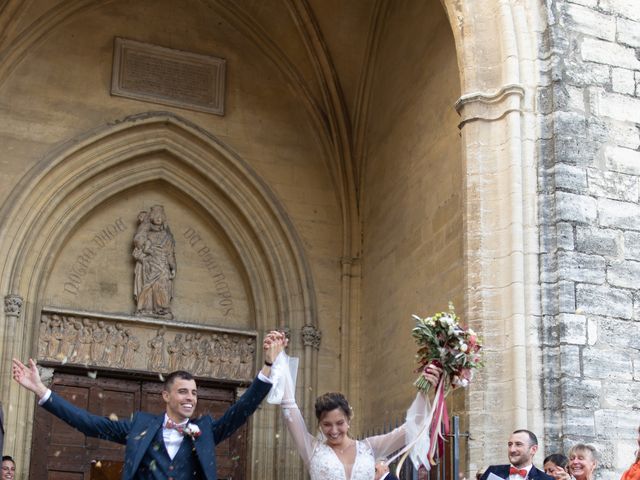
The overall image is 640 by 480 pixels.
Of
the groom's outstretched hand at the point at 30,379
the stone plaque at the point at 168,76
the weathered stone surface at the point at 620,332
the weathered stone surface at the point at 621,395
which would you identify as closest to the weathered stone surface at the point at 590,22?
the weathered stone surface at the point at 620,332

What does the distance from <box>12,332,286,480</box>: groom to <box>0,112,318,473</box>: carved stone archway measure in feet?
23.8

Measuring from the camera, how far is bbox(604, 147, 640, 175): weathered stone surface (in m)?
9.66

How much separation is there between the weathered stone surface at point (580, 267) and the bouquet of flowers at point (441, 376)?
2457 millimetres

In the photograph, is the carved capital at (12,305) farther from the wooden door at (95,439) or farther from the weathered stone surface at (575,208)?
the weathered stone surface at (575,208)

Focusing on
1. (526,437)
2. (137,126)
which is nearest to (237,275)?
(137,126)

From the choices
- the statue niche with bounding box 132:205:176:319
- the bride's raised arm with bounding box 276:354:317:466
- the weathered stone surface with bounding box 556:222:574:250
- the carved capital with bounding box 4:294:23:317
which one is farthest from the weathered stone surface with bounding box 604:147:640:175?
the carved capital with bounding box 4:294:23:317

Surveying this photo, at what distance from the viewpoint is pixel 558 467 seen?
7.59 meters

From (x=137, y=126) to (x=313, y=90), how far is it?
92.6 inches

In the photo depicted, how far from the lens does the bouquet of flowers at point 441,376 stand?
6141mm

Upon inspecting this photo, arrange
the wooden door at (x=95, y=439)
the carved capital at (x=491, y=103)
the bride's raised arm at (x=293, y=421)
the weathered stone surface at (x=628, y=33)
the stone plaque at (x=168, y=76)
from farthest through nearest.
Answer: the stone plaque at (x=168, y=76) → the wooden door at (x=95, y=439) → the weathered stone surface at (x=628, y=33) → the carved capital at (x=491, y=103) → the bride's raised arm at (x=293, y=421)

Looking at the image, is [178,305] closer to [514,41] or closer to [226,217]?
[226,217]

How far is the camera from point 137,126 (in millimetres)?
13516

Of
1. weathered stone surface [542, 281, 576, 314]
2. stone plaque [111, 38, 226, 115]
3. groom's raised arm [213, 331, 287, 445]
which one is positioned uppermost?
stone plaque [111, 38, 226, 115]

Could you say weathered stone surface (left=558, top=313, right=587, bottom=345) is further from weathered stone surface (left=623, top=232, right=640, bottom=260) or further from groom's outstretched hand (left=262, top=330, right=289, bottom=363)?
groom's outstretched hand (left=262, top=330, right=289, bottom=363)
